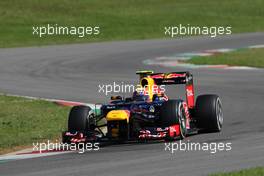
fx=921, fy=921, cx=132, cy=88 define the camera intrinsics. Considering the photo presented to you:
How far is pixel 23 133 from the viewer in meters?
16.0

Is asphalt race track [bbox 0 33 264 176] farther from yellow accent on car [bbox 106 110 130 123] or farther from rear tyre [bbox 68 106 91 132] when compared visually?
rear tyre [bbox 68 106 91 132]

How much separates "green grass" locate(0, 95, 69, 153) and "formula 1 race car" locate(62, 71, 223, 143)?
101cm

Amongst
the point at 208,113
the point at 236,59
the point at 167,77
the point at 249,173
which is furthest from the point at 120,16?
the point at 249,173

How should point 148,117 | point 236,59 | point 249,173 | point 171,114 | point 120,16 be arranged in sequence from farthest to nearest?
point 120,16, point 236,59, point 148,117, point 171,114, point 249,173

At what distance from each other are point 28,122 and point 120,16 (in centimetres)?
3226

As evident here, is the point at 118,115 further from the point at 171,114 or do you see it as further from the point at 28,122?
the point at 28,122

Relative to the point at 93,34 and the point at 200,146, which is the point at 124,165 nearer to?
the point at 200,146

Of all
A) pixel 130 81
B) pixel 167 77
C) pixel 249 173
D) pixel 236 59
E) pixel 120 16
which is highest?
pixel 120 16

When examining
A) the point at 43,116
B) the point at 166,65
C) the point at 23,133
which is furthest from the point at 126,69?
the point at 23,133

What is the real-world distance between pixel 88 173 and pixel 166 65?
18.9 metres

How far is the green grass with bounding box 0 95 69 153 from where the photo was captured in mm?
15320

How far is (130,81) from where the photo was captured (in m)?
25.2

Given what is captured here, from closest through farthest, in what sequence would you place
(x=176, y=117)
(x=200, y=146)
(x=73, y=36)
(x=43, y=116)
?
1. (x=200, y=146)
2. (x=176, y=117)
3. (x=43, y=116)
4. (x=73, y=36)

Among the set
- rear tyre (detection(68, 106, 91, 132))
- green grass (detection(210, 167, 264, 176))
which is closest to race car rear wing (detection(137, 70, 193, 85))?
rear tyre (detection(68, 106, 91, 132))
